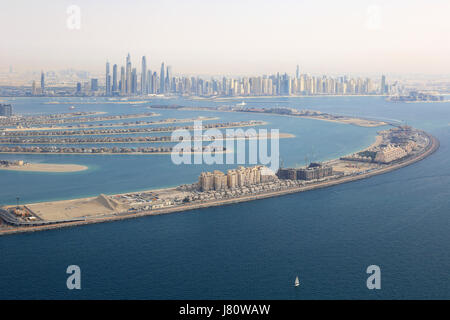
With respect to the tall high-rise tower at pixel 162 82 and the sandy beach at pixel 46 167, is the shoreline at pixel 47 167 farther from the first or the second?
the tall high-rise tower at pixel 162 82

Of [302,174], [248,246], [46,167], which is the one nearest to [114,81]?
[46,167]

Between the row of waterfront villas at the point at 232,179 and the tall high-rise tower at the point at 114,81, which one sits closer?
the row of waterfront villas at the point at 232,179

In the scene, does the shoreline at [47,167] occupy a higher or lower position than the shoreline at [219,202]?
higher

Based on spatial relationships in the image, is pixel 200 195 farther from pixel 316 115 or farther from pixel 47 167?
pixel 316 115

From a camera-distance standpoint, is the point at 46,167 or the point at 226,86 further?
the point at 226,86

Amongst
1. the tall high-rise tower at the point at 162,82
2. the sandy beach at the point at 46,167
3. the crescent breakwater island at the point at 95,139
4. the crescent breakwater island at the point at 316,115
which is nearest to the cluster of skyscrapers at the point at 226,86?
the tall high-rise tower at the point at 162,82

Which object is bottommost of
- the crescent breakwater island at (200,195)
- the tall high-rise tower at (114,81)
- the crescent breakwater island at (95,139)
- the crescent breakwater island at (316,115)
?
the crescent breakwater island at (200,195)

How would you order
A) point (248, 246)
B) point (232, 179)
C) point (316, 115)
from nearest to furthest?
point (248, 246), point (232, 179), point (316, 115)
